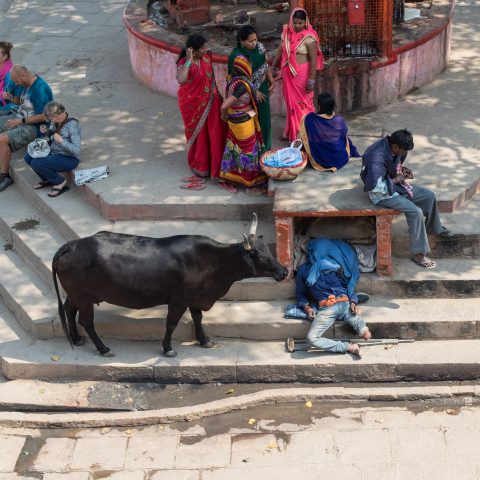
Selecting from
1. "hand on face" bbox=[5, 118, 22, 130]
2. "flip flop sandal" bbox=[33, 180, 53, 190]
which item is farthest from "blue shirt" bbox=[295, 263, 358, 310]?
"hand on face" bbox=[5, 118, 22, 130]

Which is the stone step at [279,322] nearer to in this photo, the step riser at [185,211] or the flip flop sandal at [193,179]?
the step riser at [185,211]

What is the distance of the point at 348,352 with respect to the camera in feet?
28.2

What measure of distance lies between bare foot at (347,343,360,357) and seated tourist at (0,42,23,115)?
477 cm

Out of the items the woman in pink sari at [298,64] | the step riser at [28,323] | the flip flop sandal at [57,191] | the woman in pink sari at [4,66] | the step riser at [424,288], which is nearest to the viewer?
the step riser at [424,288]

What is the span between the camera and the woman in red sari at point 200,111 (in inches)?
372

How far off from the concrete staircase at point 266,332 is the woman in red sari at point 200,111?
2.62 ft

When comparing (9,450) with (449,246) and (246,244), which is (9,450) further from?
(449,246)

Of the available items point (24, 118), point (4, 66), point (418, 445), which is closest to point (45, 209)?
point (24, 118)

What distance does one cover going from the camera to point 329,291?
8.66 meters

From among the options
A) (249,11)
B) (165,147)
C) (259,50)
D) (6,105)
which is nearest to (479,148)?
(259,50)

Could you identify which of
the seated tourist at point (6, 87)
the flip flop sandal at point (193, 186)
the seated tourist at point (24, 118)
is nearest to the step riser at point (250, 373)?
the flip flop sandal at point (193, 186)

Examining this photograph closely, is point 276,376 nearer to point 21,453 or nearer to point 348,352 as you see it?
point 348,352

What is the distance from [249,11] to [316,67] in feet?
11.8

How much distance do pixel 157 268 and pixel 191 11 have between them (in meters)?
5.12
